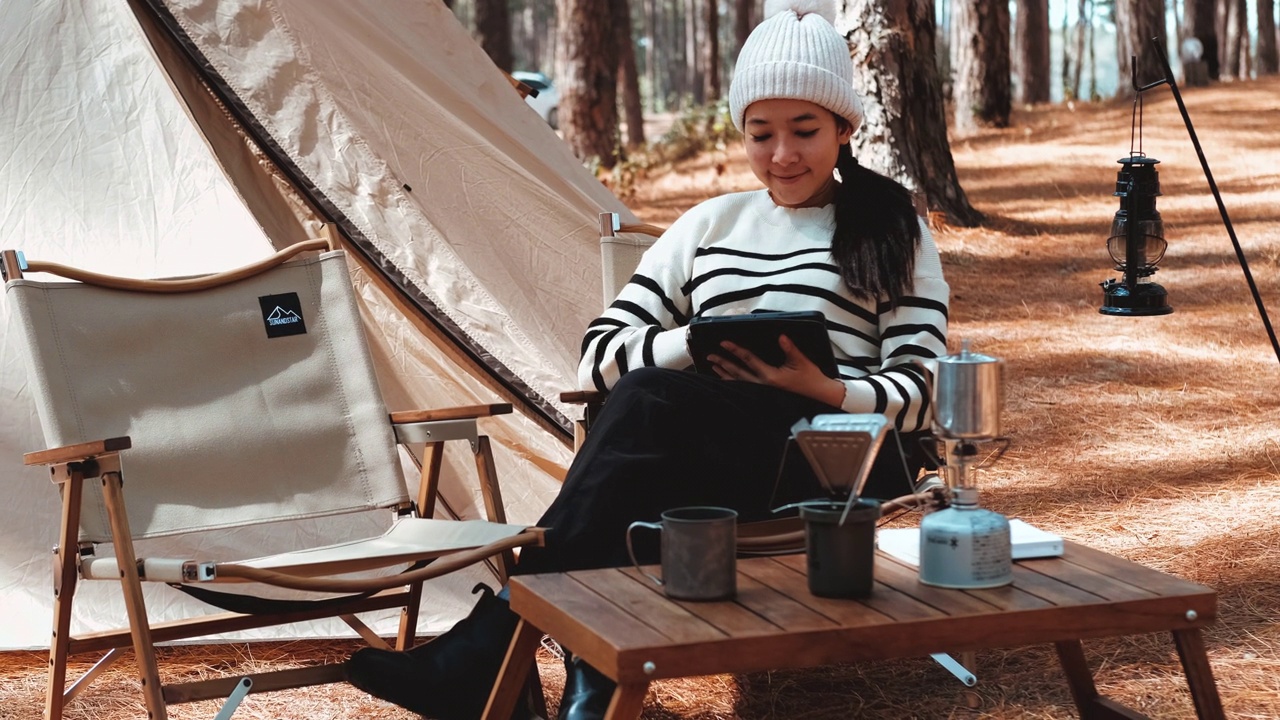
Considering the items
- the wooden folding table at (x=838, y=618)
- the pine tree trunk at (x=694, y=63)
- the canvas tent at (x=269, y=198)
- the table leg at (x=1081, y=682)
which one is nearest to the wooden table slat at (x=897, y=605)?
the wooden folding table at (x=838, y=618)

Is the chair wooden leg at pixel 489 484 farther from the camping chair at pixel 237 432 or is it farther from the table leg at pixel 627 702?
the table leg at pixel 627 702

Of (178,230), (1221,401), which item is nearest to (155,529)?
(178,230)

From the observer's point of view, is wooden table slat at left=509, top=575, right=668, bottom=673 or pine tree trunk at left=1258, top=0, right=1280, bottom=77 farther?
pine tree trunk at left=1258, top=0, right=1280, bottom=77

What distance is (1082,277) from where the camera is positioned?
6781mm

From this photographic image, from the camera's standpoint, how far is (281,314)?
2.92 metres

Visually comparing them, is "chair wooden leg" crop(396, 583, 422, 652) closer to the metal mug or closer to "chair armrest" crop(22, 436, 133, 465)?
"chair armrest" crop(22, 436, 133, 465)

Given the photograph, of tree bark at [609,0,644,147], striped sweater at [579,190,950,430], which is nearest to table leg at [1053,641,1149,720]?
striped sweater at [579,190,950,430]

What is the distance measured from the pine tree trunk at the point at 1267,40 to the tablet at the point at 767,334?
59.3 ft

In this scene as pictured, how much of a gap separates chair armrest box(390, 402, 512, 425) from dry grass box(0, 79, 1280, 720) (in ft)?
1.88

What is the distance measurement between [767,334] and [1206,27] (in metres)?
12.2

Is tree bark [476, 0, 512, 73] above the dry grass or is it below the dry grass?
above

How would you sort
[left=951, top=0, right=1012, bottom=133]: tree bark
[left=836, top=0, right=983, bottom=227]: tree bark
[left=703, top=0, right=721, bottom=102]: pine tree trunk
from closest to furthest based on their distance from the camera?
[left=836, top=0, right=983, bottom=227]: tree bark < [left=951, top=0, right=1012, bottom=133]: tree bark < [left=703, top=0, right=721, bottom=102]: pine tree trunk

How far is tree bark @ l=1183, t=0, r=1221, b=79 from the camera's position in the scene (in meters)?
12.8

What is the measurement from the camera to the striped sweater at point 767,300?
248 centimetres
